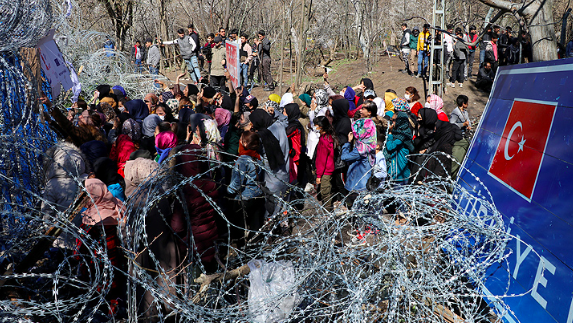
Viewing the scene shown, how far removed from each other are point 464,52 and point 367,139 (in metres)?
7.49

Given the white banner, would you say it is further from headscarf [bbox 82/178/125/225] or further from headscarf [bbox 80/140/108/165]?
headscarf [bbox 82/178/125/225]

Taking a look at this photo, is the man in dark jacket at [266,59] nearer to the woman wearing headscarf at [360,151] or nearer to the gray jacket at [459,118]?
the gray jacket at [459,118]

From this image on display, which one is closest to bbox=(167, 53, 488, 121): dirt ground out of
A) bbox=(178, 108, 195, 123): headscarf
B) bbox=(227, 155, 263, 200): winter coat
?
bbox=(178, 108, 195, 123): headscarf

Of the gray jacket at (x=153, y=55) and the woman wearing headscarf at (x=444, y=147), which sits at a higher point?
the gray jacket at (x=153, y=55)

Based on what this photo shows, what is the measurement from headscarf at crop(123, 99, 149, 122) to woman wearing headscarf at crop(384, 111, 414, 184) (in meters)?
4.03

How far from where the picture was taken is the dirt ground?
10618mm

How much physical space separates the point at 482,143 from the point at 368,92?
3918 mm

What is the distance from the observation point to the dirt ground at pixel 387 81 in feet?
34.8

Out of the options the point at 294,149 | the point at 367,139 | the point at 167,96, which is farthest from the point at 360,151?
the point at 167,96

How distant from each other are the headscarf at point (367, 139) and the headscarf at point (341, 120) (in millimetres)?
775

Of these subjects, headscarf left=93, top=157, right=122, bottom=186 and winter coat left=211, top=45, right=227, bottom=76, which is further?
winter coat left=211, top=45, right=227, bottom=76

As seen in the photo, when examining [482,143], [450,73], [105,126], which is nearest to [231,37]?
[105,126]

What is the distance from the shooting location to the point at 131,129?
19.5 feet

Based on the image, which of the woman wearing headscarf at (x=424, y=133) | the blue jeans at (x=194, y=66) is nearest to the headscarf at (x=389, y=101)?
the woman wearing headscarf at (x=424, y=133)
